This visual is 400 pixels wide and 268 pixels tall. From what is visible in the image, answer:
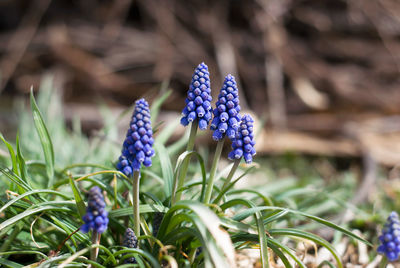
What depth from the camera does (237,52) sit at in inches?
266

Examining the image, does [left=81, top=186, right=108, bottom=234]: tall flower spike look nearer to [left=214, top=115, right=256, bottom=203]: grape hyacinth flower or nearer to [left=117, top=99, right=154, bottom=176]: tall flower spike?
[left=117, top=99, right=154, bottom=176]: tall flower spike

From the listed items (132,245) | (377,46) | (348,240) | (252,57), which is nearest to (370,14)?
(377,46)

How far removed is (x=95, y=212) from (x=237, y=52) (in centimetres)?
550

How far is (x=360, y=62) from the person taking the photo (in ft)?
22.6

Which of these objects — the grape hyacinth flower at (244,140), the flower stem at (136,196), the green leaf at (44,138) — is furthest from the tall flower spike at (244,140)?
the green leaf at (44,138)

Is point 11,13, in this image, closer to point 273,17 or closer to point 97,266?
point 273,17

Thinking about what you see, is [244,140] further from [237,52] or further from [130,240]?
[237,52]

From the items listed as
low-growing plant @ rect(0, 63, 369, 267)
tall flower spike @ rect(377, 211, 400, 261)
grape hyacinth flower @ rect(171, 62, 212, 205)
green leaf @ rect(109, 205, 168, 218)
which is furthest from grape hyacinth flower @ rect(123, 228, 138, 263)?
tall flower spike @ rect(377, 211, 400, 261)

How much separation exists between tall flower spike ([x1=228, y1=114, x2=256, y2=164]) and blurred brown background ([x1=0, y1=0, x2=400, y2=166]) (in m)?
4.58

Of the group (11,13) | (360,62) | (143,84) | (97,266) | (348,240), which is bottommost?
(348,240)

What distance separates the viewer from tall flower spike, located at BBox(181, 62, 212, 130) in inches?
75.5

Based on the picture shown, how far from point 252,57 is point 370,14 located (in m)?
2.13

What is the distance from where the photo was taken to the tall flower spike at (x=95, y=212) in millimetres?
1654

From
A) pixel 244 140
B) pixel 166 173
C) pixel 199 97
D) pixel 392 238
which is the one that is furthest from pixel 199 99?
pixel 392 238
